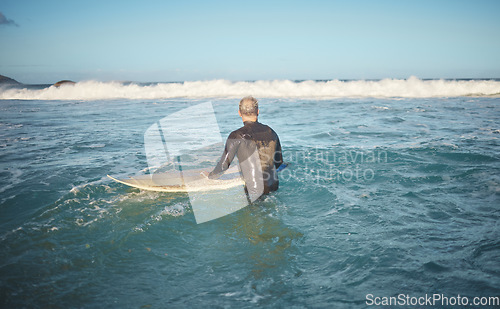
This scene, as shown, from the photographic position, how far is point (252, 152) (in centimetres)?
396

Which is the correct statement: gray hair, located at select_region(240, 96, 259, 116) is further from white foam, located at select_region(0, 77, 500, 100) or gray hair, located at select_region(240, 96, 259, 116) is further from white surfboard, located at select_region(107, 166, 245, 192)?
white foam, located at select_region(0, 77, 500, 100)

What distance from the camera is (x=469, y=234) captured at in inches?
130

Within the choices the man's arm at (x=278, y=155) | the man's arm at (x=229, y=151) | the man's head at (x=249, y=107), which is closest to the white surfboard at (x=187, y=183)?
the man's arm at (x=278, y=155)

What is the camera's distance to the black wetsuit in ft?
12.8

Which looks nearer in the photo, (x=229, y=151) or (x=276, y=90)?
(x=229, y=151)

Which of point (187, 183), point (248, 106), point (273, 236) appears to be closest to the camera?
point (273, 236)

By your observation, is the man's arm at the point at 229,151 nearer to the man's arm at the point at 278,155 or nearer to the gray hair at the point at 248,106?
the gray hair at the point at 248,106

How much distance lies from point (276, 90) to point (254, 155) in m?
27.8

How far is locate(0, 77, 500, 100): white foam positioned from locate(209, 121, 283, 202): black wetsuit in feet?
81.2

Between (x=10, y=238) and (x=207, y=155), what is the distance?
195 inches

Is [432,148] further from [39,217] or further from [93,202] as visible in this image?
[39,217]

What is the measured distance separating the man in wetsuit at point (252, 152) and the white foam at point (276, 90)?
24781 mm

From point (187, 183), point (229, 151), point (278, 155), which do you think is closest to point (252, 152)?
point (229, 151)

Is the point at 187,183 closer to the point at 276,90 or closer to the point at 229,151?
the point at 229,151
